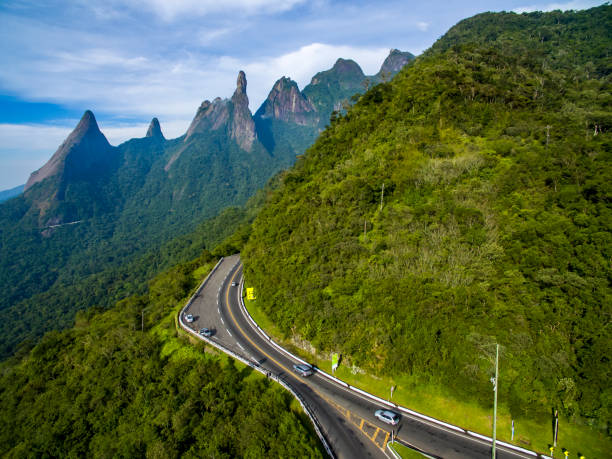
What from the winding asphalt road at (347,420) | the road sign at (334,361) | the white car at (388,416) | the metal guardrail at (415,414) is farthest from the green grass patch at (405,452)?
the road sign at (334,361)

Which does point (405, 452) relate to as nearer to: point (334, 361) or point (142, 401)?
point (334, 361)

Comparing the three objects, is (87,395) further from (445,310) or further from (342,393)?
(445,310)

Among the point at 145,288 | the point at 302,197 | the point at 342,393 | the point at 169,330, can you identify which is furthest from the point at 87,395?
the point at 145,288

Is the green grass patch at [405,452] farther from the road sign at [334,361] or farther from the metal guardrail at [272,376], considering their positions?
the road sign at [334,361]

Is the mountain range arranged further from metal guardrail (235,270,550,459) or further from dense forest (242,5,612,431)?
metal guardrail (235,270,550,459)

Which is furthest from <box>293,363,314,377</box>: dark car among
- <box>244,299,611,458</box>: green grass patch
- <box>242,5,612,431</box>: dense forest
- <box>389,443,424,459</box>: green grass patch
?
<box>389,443,424,459</box>: green grass patch

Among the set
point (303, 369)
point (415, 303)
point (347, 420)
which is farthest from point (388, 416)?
point (415, 303)

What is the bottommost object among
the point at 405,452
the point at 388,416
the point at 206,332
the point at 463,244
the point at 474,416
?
the point at 474,416
